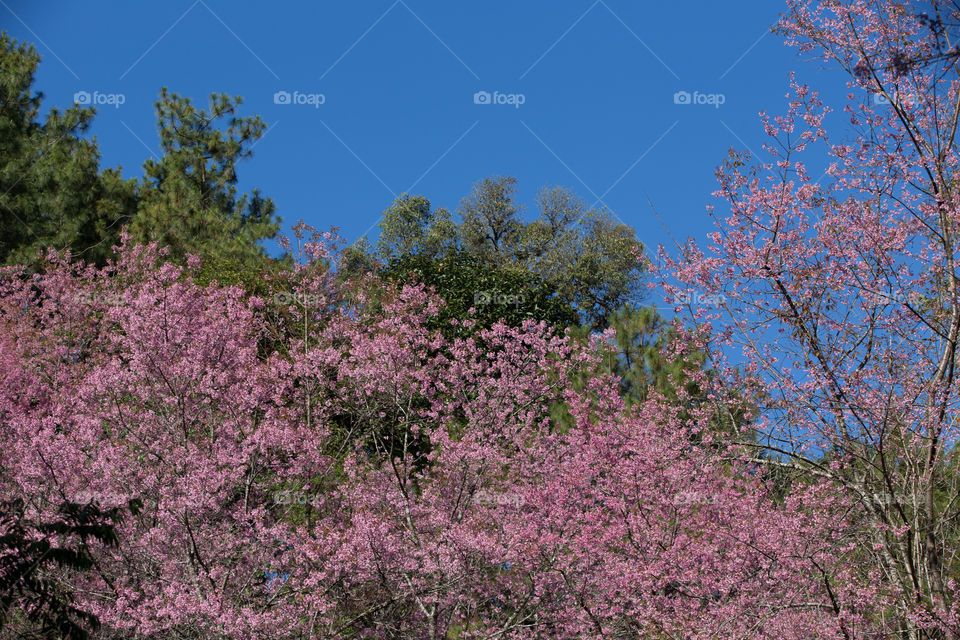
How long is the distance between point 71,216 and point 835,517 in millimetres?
22906

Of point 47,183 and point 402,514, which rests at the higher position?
point 47,183

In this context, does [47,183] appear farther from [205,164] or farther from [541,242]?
[541,242]

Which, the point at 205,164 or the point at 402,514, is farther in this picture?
the point at 205,164

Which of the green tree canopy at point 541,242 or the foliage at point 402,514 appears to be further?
the green tree canopy at point 541,242

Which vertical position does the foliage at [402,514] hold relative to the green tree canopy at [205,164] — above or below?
below

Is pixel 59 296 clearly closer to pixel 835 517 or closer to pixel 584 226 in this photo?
pixel 835 517

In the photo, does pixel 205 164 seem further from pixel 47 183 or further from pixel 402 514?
pixel 402 514

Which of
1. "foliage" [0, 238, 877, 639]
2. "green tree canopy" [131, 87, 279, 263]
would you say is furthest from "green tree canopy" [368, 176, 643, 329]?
"foliage" [0, 238, 877, 639]

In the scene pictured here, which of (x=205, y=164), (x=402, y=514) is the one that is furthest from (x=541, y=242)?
(x=402, y=514)

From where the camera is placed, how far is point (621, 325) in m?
16.2

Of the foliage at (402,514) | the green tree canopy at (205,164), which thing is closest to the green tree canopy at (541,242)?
the green tree canopy at (205,164)

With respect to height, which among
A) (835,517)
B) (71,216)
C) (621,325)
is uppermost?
(71,216)

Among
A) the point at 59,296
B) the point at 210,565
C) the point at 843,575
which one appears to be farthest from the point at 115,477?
the point at 59,296

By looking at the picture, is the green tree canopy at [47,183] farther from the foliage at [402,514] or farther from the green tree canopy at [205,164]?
the foliage at [402,514]
